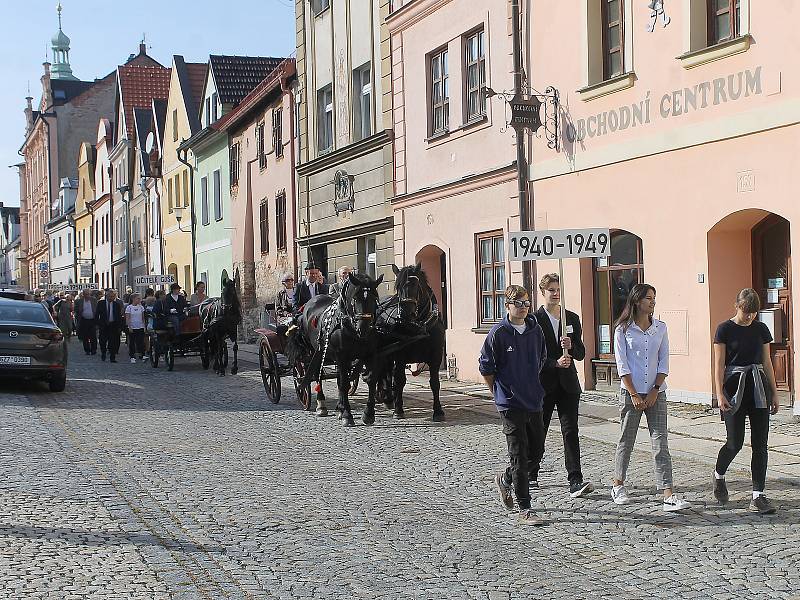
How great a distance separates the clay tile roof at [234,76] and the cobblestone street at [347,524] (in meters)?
28.9

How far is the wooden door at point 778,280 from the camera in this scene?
14281 mm

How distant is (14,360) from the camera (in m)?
19.5

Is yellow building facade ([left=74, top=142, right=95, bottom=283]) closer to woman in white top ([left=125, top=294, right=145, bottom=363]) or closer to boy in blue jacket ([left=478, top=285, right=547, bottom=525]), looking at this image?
woman in white top ([left=125, top=294, right=145, bottom=363])

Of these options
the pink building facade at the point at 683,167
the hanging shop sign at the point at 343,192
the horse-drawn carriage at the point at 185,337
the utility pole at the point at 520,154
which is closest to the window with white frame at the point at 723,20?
the pink building facade at the point at 683,167

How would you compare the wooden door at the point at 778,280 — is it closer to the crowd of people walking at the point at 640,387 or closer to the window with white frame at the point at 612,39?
the window with white frame at the point at 612,39

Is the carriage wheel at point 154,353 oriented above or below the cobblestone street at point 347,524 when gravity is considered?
above

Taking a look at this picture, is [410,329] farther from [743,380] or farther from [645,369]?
[743,380]

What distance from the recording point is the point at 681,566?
7055mm

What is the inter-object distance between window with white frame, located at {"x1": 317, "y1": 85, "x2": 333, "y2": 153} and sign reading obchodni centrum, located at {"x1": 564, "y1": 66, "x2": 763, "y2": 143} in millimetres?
12146

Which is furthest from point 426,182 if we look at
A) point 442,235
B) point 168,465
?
point 168,465

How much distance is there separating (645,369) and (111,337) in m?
23.6

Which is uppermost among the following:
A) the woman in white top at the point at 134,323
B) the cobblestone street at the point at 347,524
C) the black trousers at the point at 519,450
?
the woman in white top at the point at 134,323

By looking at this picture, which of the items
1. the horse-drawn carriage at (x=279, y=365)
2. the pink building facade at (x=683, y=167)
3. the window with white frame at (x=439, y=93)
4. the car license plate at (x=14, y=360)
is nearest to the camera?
the pink building facade at (x=683, y=167)

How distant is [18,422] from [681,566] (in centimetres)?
1058
